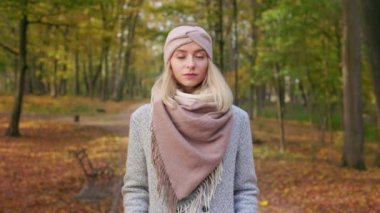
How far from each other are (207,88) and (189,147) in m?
0.31

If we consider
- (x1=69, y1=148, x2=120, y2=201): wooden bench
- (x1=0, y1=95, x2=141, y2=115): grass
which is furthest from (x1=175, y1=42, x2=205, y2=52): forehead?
(x1=0, y1=95, x2=141, y2=115): grass

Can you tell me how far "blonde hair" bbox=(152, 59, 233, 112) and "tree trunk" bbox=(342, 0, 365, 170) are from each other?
1075 cm

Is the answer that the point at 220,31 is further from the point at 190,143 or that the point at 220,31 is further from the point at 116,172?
the point at 190,143

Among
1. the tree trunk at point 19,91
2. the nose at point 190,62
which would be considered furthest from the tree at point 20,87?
the nose at point 190,62

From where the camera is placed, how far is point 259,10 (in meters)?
19.7

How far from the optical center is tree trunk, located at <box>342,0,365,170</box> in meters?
12.3

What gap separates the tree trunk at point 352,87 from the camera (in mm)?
12336

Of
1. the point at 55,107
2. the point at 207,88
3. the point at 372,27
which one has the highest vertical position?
the point at 372,27

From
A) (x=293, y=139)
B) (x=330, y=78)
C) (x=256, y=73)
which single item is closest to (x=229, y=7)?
(x=256, y=73)

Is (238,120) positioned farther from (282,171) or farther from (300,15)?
(300,15)

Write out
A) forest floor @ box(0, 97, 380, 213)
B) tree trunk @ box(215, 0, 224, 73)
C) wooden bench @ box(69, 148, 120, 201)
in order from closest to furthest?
forest floor @ box(0, 97, 380, 213) < wooden bench @ box(69, 148, 120, 201) < tree trunk @ box(215, 0, 224, 73)

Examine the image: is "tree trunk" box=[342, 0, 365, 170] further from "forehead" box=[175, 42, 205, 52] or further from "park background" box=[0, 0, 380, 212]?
"forehead" box=[175, 42, 205, 52]

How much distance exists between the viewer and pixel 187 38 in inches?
95.5

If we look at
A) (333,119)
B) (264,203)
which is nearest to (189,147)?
(264,203)
